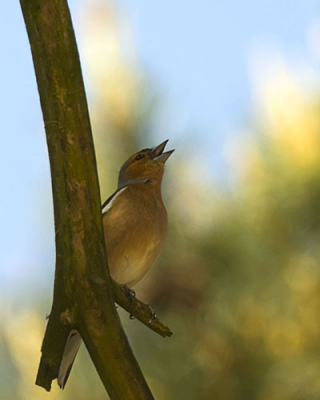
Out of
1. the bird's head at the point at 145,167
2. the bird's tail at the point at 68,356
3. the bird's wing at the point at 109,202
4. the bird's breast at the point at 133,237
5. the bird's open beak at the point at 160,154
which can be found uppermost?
the bird's open beak at the point at 160,154

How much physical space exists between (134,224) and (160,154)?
0.45 metres

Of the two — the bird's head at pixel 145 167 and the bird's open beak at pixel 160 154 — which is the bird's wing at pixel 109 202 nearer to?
the bird's head at pixel 145 167

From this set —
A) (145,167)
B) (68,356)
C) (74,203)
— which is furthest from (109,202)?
(74,203)

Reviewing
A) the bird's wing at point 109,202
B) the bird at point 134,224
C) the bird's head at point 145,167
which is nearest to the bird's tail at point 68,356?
the bird at point 134,224

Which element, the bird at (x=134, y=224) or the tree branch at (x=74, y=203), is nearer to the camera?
the tree branch at (x=74, y=203)

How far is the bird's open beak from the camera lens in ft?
11.5

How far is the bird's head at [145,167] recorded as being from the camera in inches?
137

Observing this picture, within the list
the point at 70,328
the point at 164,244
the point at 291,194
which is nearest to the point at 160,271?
the point at 164,244

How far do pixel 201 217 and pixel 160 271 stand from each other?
249 millimetres

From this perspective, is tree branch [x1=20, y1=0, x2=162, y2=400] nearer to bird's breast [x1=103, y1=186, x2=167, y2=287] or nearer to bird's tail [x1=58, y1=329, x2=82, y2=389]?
bird's tail [x1=58, y1=329, x2=82, y2=389]

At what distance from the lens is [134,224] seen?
10.6 feet

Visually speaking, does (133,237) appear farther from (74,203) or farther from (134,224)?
(74,203)

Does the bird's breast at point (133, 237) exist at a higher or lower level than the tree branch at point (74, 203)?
higher

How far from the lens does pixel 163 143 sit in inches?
137
